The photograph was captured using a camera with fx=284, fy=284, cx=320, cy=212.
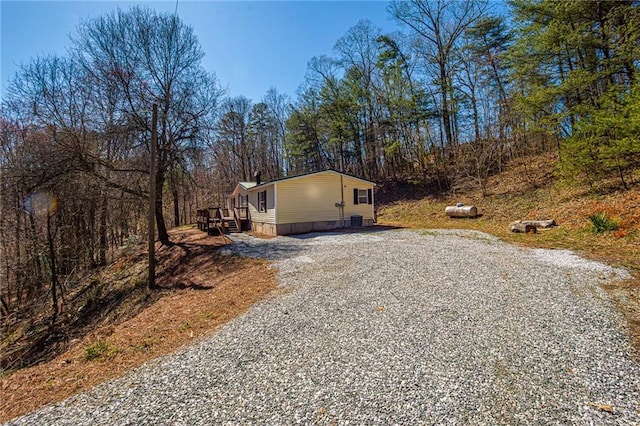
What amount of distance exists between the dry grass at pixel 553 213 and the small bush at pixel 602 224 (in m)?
0.15

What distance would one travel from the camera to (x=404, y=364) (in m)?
2.97

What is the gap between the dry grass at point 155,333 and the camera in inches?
131

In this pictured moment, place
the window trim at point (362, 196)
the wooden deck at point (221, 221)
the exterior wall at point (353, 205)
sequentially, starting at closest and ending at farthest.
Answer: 1. the wooden deck at point (221, 221)
2. the exterior wall at point (353, 205)
3. the window trim at point (362, 196)

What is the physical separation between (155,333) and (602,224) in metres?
11.9

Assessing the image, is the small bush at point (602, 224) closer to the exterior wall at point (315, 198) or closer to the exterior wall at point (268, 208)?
the exterior wall at point (315, 198)

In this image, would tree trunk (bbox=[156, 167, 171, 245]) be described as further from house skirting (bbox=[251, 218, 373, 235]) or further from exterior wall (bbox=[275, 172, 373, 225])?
exterior wall (bbox=[275, 172, 373, 225])

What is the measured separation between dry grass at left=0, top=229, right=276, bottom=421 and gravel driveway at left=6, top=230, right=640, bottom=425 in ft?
1.38

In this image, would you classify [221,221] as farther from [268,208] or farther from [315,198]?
[315,198]

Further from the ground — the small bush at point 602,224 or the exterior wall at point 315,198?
the exterior wall at point 315,198

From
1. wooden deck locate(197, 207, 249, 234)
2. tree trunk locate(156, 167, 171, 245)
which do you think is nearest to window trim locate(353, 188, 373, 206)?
wooden deck locate(197, 207, 249, 234)

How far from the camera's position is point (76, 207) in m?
10.7

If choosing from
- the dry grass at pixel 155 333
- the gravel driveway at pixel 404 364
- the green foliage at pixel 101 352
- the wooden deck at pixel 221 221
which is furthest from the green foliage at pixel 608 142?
the wooden deck at pixel 221 221

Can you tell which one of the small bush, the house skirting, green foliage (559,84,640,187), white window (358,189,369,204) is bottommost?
the small bush

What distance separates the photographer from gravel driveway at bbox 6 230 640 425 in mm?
2359
